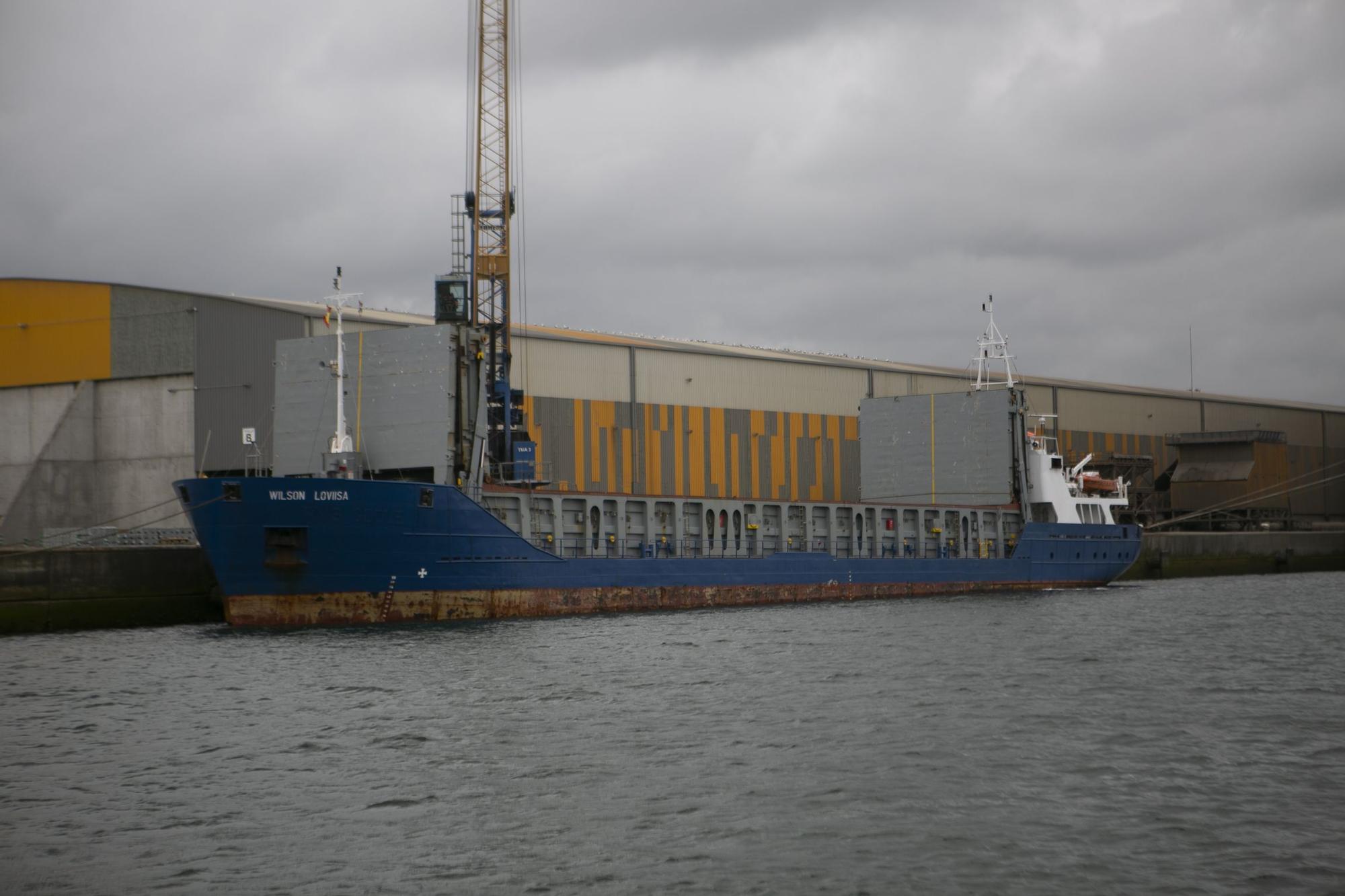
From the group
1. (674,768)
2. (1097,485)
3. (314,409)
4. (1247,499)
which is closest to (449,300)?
(314,409)

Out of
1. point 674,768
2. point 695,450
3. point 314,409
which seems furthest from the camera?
point 695,450

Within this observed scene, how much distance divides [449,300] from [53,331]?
16995 millimetres

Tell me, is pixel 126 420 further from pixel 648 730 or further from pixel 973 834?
pixel 973 834

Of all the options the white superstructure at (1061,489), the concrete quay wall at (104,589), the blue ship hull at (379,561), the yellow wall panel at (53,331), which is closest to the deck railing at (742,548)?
the blue ship hull at (379,561)

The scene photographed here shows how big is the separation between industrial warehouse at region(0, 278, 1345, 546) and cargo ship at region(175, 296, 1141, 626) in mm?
794

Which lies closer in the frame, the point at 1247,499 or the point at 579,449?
the point at 579,449

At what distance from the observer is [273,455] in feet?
120

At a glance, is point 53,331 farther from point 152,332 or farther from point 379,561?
point 379,561

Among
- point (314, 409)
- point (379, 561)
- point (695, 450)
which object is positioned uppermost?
point (695, 450)

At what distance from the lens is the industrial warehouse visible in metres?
36.1

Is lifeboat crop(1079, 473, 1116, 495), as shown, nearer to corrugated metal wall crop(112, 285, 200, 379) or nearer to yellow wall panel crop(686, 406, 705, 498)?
yellow wall panel crop(686, 406, 705, 498)

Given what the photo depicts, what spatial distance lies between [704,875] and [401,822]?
3536mm

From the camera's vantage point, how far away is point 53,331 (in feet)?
154

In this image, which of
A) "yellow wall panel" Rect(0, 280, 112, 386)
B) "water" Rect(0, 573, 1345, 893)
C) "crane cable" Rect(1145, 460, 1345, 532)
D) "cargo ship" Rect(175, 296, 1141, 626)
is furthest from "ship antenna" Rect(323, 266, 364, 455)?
"crane cable" Rect(1145, 460, 1345, 532)
